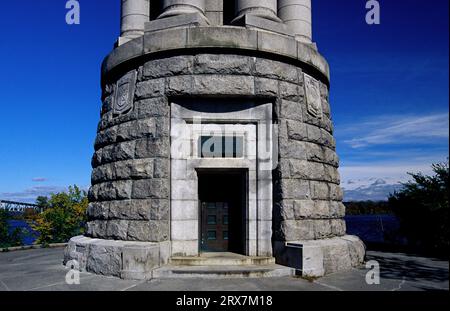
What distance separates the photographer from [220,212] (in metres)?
8.27

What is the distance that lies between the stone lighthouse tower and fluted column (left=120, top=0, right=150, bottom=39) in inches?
53.6

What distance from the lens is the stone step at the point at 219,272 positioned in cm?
651

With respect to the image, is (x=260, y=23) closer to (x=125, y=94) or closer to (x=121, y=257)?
(x=125, y=94)

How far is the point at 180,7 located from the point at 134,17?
6.18ft

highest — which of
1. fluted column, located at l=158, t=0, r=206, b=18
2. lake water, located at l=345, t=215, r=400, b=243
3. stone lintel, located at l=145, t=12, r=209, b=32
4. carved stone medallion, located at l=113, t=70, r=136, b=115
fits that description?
fluted column, located at l=158, t=0, r=206, b=18

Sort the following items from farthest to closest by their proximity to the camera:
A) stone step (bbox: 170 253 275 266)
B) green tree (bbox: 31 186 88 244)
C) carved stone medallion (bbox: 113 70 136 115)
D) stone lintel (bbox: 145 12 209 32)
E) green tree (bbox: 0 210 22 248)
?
green tree (bbox: 31 186 88 244) < green tree (bbox: 0 210 22 248) < carved stone medallion (bbox: 113 70 136 115) < stone lintel (bbox: 145 12 209 32) < stone step (bbox: 170 253 275 266)

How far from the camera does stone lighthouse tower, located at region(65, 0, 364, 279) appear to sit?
740 centimetres

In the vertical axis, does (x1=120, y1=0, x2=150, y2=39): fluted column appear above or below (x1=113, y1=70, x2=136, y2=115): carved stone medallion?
above

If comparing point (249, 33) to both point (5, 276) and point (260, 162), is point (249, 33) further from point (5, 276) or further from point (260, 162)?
point (5, 276)

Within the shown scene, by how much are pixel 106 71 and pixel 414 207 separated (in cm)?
1097

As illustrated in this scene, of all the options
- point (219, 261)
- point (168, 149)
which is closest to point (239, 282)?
point (219, 261)

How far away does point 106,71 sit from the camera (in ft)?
30.0

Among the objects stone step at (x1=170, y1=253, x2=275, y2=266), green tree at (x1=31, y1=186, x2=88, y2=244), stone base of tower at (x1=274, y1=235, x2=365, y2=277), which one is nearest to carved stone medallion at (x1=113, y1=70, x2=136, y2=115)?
stone step at (x1=170, y1=253, x2=275, y2=266)

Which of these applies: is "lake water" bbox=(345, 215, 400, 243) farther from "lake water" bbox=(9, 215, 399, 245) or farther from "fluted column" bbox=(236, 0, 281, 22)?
"fluted column" bbox=(236, 0, 281, 22)
